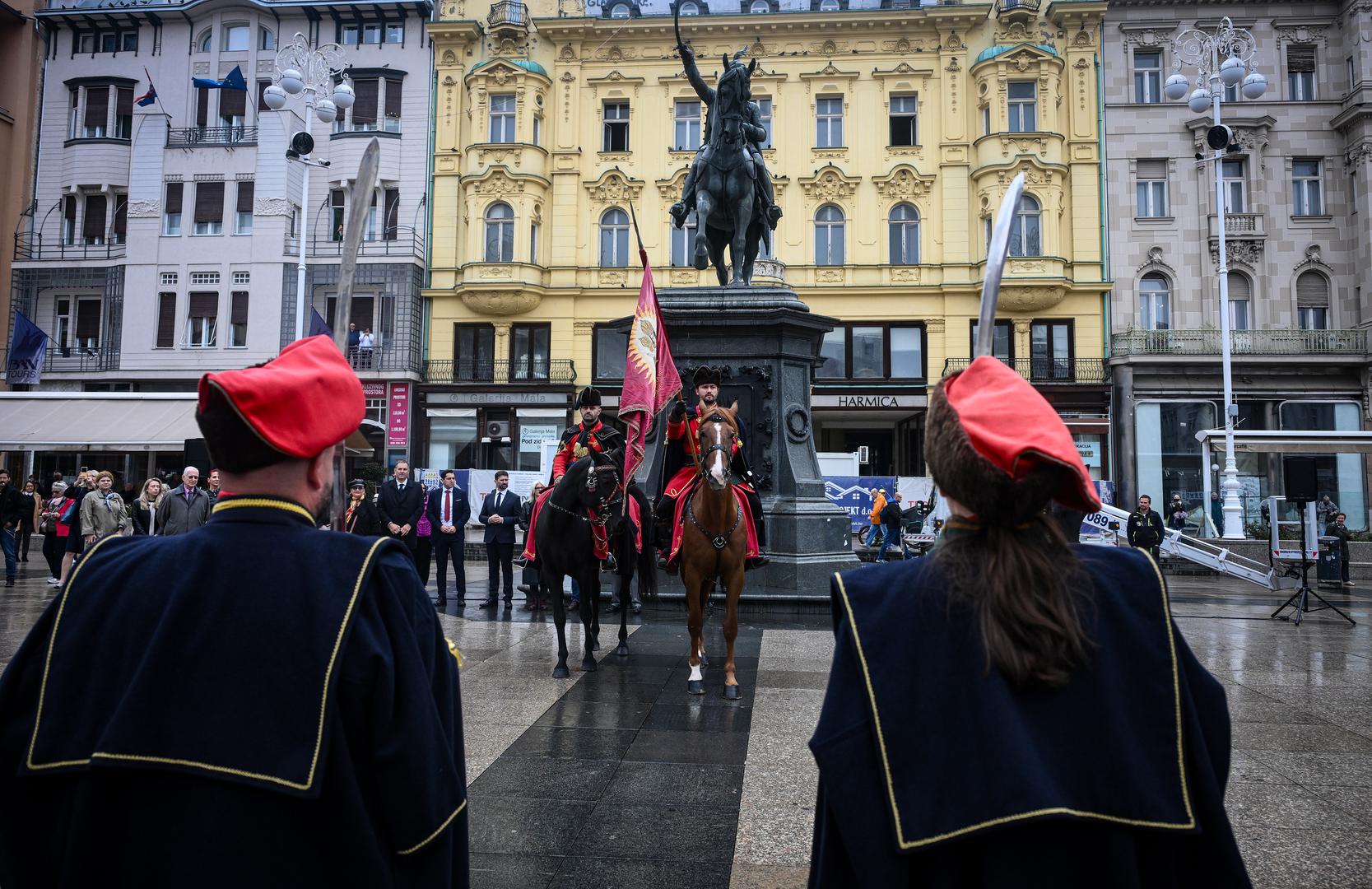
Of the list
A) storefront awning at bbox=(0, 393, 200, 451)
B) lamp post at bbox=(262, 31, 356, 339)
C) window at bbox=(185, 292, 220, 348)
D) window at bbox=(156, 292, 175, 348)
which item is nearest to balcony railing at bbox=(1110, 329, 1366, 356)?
lamp post at bbox=(262, 31, 356, 339)

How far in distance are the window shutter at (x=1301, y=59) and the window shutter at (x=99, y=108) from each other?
1754 inches

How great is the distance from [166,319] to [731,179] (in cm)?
3062

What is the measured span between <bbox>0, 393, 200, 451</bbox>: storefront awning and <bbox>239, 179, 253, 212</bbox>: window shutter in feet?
38.2

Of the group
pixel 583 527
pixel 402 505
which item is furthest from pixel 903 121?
pixel 583 527

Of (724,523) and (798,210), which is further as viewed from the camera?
(798,210)

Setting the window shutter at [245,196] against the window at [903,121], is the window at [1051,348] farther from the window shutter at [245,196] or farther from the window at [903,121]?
the window shutter at [245,196]

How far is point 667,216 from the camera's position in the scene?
34000 mm

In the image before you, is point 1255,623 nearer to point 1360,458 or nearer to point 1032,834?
Result: point 1032,834

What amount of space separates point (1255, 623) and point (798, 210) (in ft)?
83.3

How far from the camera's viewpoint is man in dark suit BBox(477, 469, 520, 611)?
13.2 metres

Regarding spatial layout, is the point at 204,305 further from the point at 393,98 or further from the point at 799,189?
the point at 799,189

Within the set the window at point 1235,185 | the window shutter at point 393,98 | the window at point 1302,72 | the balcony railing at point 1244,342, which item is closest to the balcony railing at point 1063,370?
the balcony railing at point 1244,342

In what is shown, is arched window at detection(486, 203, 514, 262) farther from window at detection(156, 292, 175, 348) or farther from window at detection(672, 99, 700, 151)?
window at detection(156, 292, 175, 348)

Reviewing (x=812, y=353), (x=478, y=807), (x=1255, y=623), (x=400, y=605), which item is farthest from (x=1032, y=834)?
(x=1255, y=623)
